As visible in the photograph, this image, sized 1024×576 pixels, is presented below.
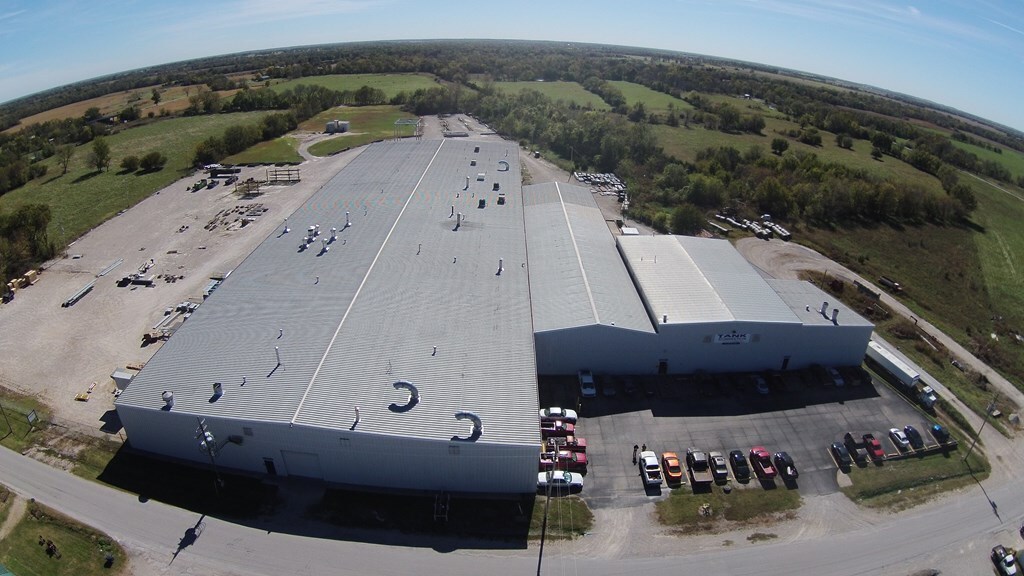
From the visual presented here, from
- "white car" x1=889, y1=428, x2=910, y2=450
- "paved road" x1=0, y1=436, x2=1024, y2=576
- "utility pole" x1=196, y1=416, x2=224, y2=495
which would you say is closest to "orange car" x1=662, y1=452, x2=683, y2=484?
"paved road" x1=0, y1=436, x2=1024, y2=576

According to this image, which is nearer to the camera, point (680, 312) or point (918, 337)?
point (680, 312)

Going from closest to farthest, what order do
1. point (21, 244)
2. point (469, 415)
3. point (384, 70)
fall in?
point (469, 415) < point (21, 244) < point (384, 70)

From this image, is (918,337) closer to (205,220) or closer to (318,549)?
(318,549)

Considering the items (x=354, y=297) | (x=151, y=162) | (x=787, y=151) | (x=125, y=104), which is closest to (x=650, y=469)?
(x=354, y=297)

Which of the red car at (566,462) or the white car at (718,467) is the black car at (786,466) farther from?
the red car at (566,462)

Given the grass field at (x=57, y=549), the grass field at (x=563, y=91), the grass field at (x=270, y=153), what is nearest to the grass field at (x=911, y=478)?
the grass field at (x=57, y=549)

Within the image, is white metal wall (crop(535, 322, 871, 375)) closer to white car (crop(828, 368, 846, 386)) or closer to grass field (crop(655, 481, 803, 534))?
white car (crop(828, 368, 846, 386))

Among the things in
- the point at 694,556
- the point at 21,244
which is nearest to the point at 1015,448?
the point at 694,556
